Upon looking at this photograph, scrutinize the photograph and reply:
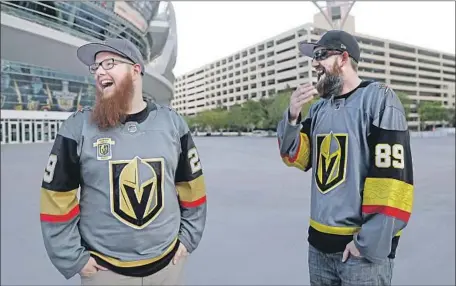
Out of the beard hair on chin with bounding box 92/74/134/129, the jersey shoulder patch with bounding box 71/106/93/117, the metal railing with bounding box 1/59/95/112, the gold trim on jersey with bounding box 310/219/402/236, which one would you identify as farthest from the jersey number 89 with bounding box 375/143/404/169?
the metal railing with bounding box 1/59/95/112

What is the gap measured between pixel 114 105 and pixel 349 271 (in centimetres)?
105

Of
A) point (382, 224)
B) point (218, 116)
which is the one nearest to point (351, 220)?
point (382, 224)

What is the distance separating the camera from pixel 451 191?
5.44m

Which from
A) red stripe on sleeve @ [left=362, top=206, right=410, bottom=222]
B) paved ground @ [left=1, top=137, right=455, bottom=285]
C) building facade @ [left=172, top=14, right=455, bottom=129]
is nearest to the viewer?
red stripe on sleeve @ [left=362, top=206, right=410, bottom=222]

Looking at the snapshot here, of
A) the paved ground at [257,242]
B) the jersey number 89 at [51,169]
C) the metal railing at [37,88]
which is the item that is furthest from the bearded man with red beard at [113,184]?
the metal railing at [37,88]

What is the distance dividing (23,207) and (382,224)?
4.41 metres

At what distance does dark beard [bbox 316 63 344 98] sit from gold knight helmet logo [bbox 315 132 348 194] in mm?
170

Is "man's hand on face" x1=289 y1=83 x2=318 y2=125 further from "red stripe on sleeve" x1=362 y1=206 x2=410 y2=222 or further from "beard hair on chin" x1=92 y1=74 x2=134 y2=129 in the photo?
"beard hair on chin" x1=92 y1=74 x2=134 y2=129

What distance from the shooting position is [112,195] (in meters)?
1.27

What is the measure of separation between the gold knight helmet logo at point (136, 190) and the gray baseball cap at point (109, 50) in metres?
0.39

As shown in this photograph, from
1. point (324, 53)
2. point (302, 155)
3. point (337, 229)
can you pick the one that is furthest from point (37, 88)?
point (337, 229)

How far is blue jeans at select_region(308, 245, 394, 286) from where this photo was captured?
1.29 meters

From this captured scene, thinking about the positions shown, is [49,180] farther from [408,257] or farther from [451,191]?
[451,191]

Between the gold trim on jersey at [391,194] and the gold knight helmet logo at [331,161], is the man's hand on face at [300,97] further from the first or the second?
the gold trim on jersey at [391,194]
